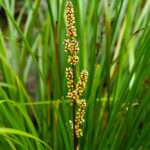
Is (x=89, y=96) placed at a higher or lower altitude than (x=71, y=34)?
lower

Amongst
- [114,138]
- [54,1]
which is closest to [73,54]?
[114,138]

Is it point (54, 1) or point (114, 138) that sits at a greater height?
point (54, 1)

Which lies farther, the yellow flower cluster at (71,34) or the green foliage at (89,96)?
the green foliage at (89,96)

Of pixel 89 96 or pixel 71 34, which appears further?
pixel 89 96

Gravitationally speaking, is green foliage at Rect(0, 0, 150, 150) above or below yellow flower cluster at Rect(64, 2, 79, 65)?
below

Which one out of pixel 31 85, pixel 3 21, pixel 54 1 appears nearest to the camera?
pixel 54 1

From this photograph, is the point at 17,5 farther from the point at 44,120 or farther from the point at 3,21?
the point at 44,120

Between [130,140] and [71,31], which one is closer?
[71,31]

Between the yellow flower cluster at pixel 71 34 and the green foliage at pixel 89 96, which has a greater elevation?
the yellow flower cluster at pixel 71 34

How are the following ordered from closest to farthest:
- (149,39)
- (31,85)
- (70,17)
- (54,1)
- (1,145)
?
(70,17), (149,39), (1,145), (54,1), (31,85)

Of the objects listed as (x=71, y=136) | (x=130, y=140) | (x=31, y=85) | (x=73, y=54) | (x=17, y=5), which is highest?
(x=17, y=5)

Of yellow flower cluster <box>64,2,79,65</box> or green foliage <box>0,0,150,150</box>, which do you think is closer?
yellow flower cluster <box>64,2,79,65</box>
